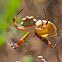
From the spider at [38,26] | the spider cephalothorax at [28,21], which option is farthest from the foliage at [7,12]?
the spider cephalothorax at [28,21]

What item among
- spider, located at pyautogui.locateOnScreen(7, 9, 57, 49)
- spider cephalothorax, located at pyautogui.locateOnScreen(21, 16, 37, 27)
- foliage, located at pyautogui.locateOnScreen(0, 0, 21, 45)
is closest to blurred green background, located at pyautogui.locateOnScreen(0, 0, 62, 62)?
foliage, located at pyautogui.locateOnScreen(0, 0, 21, 45)

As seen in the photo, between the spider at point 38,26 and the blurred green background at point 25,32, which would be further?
the blurred green background at point 25,32

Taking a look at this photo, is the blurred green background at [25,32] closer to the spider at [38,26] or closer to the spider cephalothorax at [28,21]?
the spider at [38,26]

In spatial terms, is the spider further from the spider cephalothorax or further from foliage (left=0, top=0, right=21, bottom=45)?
foliage (left=0, top=0, right=21, bottom=45)

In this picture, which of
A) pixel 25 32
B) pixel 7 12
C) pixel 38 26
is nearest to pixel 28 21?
pixel 38 26

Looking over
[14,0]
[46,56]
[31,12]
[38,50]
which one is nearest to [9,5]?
[14,0]

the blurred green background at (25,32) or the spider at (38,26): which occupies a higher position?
the blurred green background at (25,32)

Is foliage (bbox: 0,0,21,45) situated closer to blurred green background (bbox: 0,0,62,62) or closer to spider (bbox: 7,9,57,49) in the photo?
blurred green background (bbox: 0,0,62,62)

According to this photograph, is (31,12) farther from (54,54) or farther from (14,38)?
(54,54)

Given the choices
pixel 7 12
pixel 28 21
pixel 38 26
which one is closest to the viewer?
pixel 28 21

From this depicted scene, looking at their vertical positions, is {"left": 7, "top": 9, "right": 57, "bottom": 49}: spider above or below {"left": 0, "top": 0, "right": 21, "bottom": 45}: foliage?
below

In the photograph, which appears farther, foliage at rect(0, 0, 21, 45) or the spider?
foliage at rect(0, 0, 21, 45)

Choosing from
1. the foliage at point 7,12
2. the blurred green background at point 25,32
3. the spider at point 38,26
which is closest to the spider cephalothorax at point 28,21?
the spider at point 38,26

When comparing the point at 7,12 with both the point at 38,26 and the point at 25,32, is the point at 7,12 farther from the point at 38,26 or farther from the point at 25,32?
the point at 38,26
